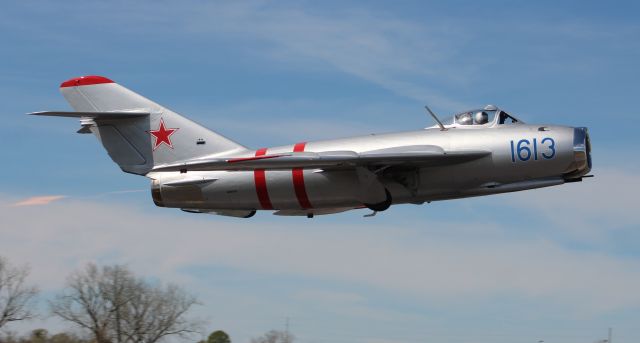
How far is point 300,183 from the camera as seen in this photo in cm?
2456

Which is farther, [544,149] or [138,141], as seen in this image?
[138,141]

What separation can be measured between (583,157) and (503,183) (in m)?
1.77

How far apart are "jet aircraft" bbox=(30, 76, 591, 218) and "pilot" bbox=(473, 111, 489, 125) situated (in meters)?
0.02

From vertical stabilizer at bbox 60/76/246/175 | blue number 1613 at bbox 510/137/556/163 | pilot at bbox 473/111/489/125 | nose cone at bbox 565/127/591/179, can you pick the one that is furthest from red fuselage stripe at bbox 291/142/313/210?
nose cone at bbox 565/127/591/179

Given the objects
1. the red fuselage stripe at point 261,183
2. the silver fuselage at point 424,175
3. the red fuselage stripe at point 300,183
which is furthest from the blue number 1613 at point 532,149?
the red fuselage stripe at point 261,183

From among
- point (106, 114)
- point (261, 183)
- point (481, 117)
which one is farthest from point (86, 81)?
point (481, 117)

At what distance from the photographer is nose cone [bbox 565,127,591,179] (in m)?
22.7

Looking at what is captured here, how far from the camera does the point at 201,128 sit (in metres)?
26.5

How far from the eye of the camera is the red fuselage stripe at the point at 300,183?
2453cm

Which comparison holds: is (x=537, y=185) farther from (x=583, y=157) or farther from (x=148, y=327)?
(x=148, y=327)

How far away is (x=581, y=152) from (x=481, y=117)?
7.20 feet

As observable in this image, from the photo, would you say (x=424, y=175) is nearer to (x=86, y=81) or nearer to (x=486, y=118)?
(x=486, y=118)

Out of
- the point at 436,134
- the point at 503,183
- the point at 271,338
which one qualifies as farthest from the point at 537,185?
the point at 271,338

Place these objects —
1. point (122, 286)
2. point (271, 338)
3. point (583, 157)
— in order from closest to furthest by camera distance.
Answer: point (583, 157)
point (271, 338)
point (122, 286)
